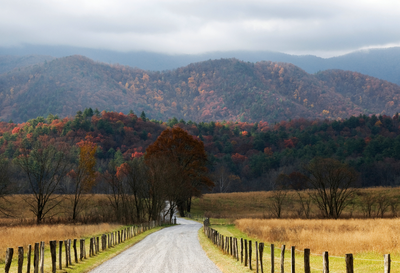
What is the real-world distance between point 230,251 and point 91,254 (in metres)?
7.91

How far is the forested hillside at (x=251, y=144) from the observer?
11562 cm

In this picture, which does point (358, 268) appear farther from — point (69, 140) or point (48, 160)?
point (69, 140)

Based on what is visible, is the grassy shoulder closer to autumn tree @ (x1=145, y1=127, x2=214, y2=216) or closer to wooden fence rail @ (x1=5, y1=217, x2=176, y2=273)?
wooden fence rail @ (x1=5, y1=217, x2=176, y2=273)

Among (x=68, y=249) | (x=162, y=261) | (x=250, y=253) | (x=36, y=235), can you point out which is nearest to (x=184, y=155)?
(x=36, y=235)

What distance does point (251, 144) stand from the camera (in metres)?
155

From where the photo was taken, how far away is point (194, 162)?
68562 millimetres

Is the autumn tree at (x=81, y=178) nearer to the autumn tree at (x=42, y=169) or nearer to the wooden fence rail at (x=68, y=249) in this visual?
the autumn tree at (x=42, y=169)

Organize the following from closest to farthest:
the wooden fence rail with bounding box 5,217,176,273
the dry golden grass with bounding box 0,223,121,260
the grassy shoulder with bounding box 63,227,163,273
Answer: the wooden fence rail with bounding box 5,217,176,273 < the grassy shoulder with bounding box 63,227,163,273 < the dry golden grass with bounding box 0,223,121,260

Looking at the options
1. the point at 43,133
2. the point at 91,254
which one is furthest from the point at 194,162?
the point at 43,133

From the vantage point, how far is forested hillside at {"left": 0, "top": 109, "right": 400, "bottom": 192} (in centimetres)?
11562

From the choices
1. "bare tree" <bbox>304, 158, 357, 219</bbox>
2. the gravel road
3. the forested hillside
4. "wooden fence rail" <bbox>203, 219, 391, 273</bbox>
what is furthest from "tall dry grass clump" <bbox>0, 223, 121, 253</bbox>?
Result: the forested hillside

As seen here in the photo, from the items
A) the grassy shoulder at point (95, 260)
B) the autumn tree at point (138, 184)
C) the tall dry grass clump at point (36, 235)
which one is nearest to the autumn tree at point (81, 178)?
the autumn tree at point (138, 184)

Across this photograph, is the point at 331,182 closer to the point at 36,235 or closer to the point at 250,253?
the point at 250,253

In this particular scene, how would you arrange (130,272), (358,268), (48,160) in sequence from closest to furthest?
(358,268), (130,272), (48,160)
